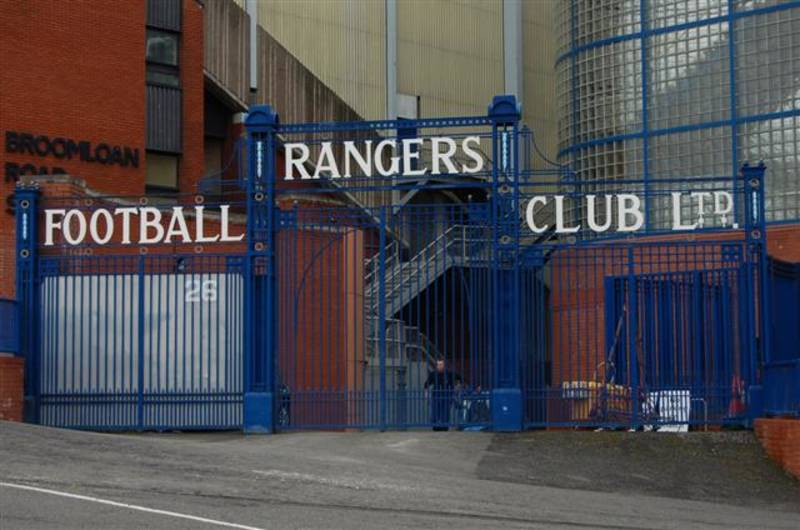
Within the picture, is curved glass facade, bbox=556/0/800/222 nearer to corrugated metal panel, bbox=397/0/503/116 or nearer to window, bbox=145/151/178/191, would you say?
window, bbox=145/151/178/191

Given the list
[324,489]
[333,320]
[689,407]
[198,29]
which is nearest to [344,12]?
[198,29]

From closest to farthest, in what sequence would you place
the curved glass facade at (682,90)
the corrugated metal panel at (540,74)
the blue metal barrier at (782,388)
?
the blue metal barrier at (782,388) < the curved glass facade at (682,90) < the corrugated metal panel at (540,74)

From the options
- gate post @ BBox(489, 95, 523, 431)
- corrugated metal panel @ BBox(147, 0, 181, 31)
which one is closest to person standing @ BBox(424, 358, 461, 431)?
gate post @ BBox(489, 95, 523, 431)

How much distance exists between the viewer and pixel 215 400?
20781 mm

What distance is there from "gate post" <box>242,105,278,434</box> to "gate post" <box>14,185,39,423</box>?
300cm

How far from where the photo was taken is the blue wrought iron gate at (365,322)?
65.7ft

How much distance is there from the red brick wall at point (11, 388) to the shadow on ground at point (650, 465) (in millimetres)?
6360

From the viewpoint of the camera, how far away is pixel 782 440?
1792 centimetres

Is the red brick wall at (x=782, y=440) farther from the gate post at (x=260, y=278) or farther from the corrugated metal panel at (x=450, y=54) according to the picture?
the corrugated metal panel at (x=450, y=54)

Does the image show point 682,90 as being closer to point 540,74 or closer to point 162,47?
point 162,47

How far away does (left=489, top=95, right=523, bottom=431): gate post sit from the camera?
20.0 m

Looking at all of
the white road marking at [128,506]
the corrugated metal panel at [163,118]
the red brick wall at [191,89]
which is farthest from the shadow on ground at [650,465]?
the red brick wall at [191,89]

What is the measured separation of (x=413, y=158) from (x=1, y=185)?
12245mm

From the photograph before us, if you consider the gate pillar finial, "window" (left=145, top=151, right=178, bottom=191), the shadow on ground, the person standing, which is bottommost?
the shadow on ground
